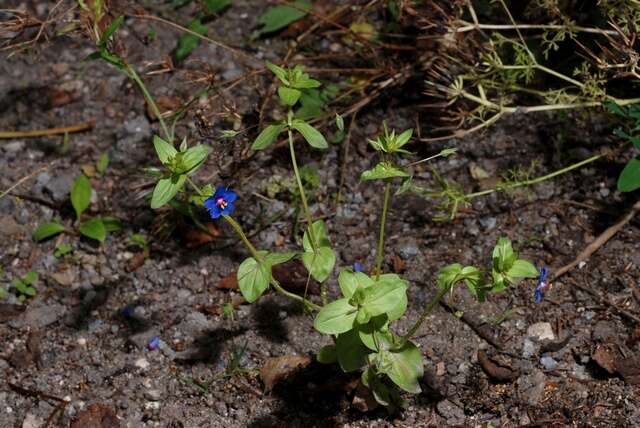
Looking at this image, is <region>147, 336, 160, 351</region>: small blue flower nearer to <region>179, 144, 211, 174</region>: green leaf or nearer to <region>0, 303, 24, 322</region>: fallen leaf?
<region>0, 303, 24, 322</region>: fallen leaf

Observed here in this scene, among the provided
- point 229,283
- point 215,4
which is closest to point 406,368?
point 229,283

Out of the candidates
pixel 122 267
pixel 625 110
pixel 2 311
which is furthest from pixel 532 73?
pixel 2 311

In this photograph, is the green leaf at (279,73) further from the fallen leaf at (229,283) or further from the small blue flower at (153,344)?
the small blue flower at (153,344)

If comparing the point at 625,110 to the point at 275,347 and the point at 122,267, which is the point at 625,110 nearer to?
the point at 275,347

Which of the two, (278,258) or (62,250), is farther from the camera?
(62,250)

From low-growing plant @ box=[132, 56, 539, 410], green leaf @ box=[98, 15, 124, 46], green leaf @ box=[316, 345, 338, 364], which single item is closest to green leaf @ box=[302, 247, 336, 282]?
low-growing plant @ box=[132, 56, 539, 410]

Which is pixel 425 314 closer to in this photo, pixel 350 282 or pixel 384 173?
pixel 350 282

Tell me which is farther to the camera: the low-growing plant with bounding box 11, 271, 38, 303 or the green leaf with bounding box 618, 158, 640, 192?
the low-growing plant with bounding box 11, 271, 38, 303
